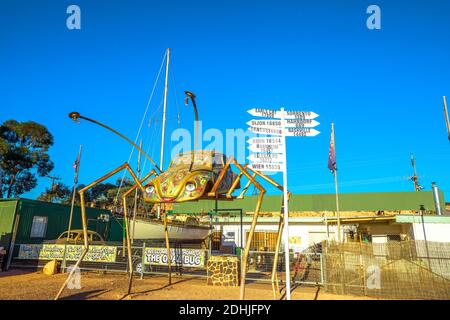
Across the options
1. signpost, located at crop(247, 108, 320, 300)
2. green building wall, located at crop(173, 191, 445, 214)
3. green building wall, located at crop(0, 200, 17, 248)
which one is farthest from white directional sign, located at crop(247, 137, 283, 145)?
green building wall, located at crop(173, 191, 445, 214)

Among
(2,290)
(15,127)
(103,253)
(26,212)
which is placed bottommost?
(2,290)

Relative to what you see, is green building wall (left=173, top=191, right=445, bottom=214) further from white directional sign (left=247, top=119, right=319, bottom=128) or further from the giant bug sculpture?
white directional sign (left=247, top=119, right=319, bottom=128)

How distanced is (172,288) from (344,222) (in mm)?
16378

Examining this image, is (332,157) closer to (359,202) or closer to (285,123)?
(359,202)

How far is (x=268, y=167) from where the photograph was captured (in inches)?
205

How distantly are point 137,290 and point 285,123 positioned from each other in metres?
7.65

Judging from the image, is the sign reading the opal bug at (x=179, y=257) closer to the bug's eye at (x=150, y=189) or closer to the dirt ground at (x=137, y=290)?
the dirt ground at (x=137, y=290)

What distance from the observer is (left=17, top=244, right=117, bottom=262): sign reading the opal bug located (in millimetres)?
13391

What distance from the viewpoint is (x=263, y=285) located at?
450 inches

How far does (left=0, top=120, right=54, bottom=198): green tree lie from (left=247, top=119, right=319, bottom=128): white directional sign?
37.3 meters

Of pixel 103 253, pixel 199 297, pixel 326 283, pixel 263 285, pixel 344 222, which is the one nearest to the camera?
pixel 199 297

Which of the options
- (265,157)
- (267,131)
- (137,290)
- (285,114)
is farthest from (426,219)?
(137,290)

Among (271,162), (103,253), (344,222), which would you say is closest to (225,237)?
(344,222)

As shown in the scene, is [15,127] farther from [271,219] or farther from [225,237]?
[271,219]
